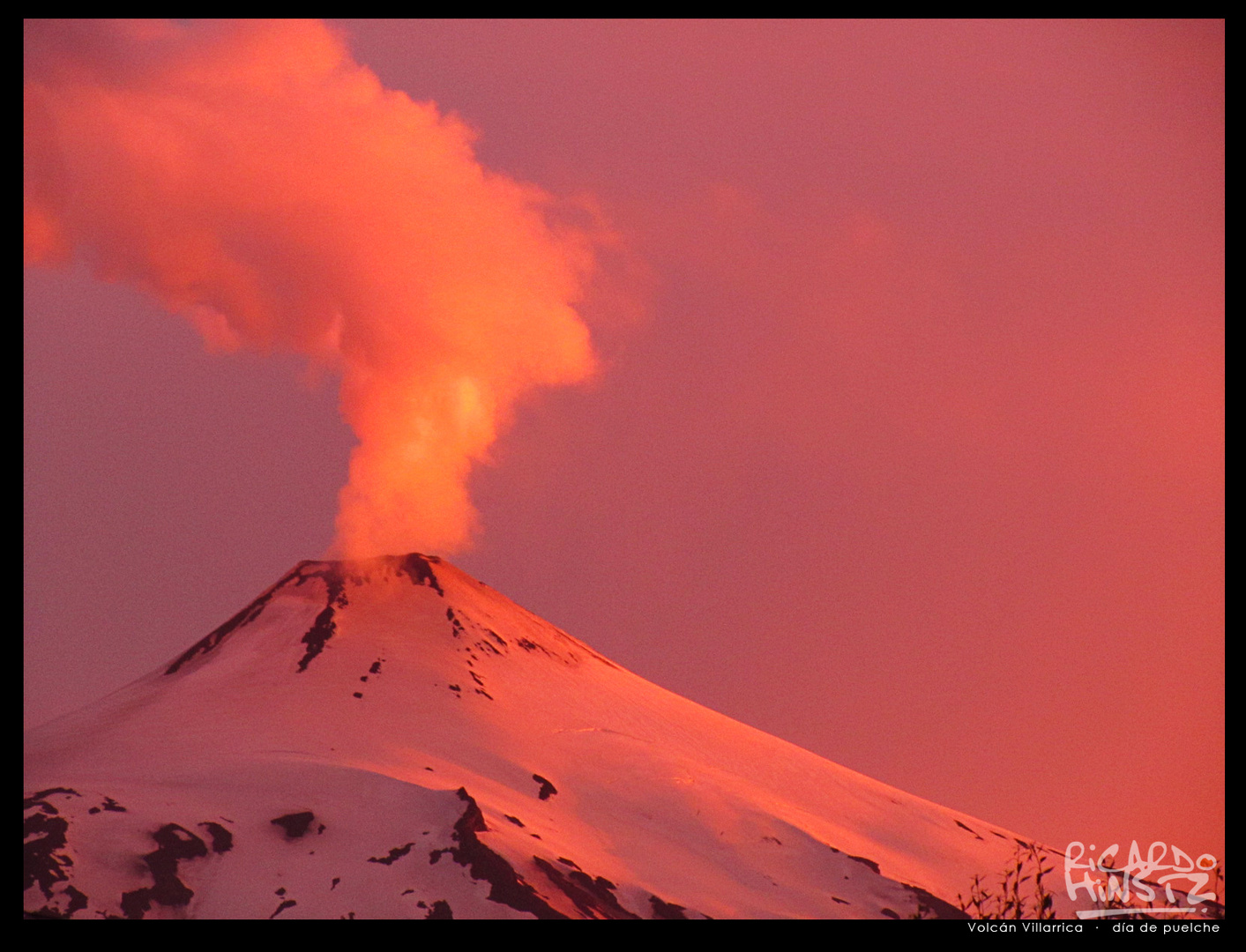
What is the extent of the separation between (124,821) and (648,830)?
21237 millimetres

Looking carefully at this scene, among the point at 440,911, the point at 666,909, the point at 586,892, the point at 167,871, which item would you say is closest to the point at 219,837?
the point at 167,871

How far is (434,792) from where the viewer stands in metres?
49.4

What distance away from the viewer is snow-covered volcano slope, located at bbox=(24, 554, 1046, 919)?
4306cm

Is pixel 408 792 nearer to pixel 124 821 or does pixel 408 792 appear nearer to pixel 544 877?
pixel 544 877

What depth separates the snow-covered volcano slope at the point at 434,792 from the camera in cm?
4306

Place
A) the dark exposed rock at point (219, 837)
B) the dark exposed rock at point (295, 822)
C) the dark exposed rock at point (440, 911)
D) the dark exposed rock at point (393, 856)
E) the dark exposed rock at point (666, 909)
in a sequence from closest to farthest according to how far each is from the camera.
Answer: the dark exposed rock at point (440, 911) < the dark exposed rock at point (219, 837) < the dark exposed rock at point (393, 856) < the dark exposed rock at point (295, 822) < the dark exposed rock at point (666, 909)

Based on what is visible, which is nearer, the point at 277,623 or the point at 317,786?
the point at 317,786

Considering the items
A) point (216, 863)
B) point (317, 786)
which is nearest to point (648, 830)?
point (317, 786)

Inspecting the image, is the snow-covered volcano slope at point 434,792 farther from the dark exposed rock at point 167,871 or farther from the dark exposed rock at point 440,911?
the dark exposed rock at point 440,911

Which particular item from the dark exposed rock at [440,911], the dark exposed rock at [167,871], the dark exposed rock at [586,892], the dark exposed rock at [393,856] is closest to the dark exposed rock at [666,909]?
the dark exposed rock at [586,892]

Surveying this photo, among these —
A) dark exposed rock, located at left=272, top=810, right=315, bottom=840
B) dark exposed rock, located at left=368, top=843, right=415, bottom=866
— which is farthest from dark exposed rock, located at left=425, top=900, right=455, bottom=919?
dark exposed rock, located at left=272, top=810, right=315, bottom=840

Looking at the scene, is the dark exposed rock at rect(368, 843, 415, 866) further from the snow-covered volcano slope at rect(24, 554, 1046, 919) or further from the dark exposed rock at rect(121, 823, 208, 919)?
the dark exposed rock at rect(121, 823, 208, 919)

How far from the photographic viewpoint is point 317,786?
49.4 meters
